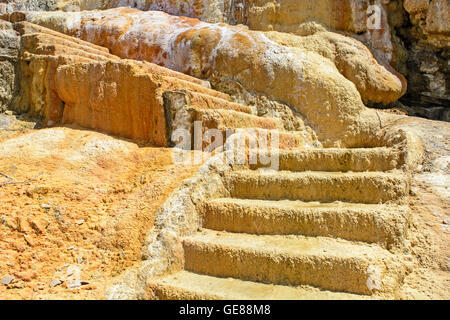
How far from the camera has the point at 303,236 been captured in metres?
2.35

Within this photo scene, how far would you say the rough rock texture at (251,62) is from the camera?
14.6 feet

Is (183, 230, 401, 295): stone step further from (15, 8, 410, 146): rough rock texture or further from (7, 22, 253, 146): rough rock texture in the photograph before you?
(15, 8, 410, 146): rough rock texture

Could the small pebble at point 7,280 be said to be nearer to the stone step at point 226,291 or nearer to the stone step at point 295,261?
the stone step at point 226,291

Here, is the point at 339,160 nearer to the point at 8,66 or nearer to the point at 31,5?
the point at 8,66

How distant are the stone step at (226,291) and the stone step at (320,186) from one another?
84 cm

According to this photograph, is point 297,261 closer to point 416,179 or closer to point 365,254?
point 365,254

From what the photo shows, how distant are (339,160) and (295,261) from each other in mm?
1252

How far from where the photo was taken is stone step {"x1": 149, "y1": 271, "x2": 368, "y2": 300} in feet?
6.38

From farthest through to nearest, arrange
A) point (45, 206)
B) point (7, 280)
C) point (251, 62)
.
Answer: point (251, 62) < point (45, 206) < point (7, 280)

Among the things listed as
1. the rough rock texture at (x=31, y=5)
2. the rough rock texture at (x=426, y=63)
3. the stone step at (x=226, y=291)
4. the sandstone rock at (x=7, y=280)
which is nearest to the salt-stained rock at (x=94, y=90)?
the stone step at (x=226, y=291)

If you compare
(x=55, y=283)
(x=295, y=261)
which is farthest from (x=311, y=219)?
(x=55, y=283)
